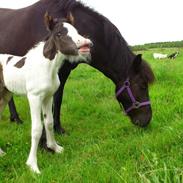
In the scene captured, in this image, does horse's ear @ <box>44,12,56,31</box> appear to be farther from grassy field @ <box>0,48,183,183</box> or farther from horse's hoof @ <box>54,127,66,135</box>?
horse's hoof @ <box>54,127,66,135</box>

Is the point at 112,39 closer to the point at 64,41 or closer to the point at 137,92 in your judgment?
the point at 137,92

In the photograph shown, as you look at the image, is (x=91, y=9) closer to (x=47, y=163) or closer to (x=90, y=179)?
(x=47, y=163)

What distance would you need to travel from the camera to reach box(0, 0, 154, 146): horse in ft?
21.1

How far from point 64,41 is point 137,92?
201cm

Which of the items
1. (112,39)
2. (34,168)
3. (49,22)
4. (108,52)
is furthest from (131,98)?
(34,168)

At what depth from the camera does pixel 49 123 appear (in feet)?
18.4

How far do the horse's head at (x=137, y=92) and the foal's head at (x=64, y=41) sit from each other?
5.54ft

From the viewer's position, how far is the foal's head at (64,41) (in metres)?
4.68

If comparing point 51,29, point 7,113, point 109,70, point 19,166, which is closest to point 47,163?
point 19,166

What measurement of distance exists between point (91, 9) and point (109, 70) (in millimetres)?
1108

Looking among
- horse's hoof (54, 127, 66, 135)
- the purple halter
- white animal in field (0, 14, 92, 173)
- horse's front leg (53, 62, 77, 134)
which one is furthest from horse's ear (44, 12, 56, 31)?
horse's hoof (54, 127, 66, 135)

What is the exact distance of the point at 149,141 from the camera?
507 centimetres

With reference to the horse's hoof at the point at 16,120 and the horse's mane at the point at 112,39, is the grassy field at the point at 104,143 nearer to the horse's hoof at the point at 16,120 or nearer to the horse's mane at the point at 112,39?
the horse's hoof at the point at 16,120

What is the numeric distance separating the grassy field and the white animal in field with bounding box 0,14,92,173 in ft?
1.59
